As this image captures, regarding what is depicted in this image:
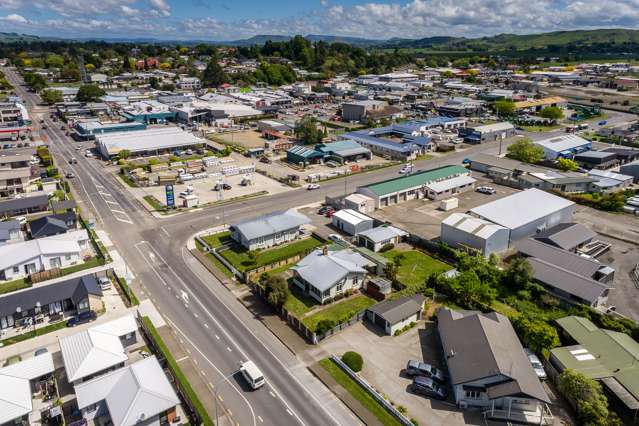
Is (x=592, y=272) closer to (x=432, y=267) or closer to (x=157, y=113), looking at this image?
(x=432, y=267)

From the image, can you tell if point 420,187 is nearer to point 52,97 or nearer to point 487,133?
point 487,133

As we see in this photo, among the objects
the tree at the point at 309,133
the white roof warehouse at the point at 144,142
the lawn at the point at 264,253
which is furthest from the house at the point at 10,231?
the tree at the point at 309,133

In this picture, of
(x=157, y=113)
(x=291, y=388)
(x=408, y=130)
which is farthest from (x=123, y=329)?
(x=157, y=113)

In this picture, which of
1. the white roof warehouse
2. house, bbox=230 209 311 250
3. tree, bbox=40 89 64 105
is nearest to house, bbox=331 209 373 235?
house, bbox=230 209 311 250

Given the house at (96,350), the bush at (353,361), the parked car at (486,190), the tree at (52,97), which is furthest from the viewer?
the tree at (52,97)

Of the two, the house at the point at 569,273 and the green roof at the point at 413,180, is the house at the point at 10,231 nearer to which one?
the green roof at the point at 413,180

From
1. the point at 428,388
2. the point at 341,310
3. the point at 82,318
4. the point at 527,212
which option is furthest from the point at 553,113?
the point at 82,318
